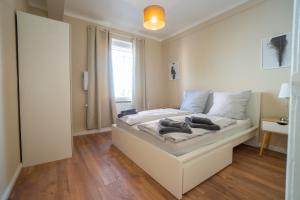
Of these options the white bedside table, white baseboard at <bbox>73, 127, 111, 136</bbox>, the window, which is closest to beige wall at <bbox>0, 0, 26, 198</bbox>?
white baseboard at <bbox>73, 127, 111, 136</bbox>

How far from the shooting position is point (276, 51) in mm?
2330

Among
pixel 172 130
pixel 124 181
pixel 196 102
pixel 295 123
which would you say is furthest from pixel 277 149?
pixel 295 123

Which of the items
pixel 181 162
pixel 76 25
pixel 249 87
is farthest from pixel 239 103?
pixel 76 25

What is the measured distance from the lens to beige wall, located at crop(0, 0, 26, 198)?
137 cm

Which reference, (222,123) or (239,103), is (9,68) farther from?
(239,103)

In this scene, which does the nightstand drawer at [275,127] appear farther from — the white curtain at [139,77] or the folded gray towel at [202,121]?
the white curtain at [139,77]

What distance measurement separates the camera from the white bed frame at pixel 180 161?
4.51ft

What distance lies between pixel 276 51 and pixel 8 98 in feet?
11.7

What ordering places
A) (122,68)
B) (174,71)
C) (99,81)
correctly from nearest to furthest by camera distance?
(99,81), (122,68), (174,71)

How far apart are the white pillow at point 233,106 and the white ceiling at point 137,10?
1660mm

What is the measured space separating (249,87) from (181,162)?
2142mm

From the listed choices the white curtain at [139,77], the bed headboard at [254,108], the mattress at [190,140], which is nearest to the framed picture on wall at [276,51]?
the bed headboard at [254,108]

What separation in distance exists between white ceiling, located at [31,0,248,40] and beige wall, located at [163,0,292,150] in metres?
0.22

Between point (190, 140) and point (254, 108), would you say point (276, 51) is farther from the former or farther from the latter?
point (190, 140)
